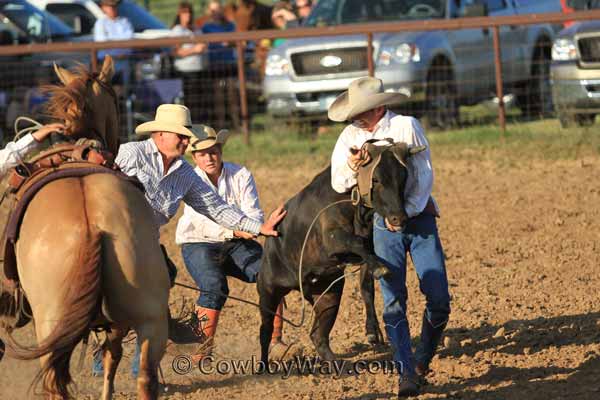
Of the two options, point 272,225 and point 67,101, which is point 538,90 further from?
point 67,101

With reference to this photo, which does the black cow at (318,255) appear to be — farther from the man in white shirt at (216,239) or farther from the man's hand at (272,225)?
the man's hand at (272,225)

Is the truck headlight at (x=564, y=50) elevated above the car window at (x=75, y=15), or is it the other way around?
the car window at (x=75, y=15)

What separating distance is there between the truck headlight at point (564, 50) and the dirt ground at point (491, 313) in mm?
1434

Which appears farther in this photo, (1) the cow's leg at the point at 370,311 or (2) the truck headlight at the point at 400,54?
(2) the truck headlight at the point at 400,54

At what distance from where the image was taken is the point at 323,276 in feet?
Answer: 23.1

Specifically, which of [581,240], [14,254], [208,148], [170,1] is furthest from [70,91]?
[170,1]

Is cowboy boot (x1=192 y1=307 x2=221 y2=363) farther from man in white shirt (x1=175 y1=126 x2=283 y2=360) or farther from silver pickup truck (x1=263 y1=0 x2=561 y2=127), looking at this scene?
silver pickup truck (x1=263 y1=0 x2=561 y2=127)

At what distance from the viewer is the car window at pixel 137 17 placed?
53.8ft

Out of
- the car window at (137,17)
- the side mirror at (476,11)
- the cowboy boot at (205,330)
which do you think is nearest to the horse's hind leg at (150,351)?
the cowboy boot at (205,330)

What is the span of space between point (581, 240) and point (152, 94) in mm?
6668

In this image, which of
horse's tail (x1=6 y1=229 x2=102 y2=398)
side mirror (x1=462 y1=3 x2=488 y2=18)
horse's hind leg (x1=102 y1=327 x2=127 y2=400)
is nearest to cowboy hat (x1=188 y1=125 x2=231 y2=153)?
horse's hind leg (x1=102 y1=327 x2=127 y2=400)

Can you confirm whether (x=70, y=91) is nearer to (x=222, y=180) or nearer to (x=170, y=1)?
(x=222, y=180)

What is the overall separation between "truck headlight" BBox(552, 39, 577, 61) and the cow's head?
→ 287 inches

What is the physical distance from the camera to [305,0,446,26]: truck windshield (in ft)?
45.8
